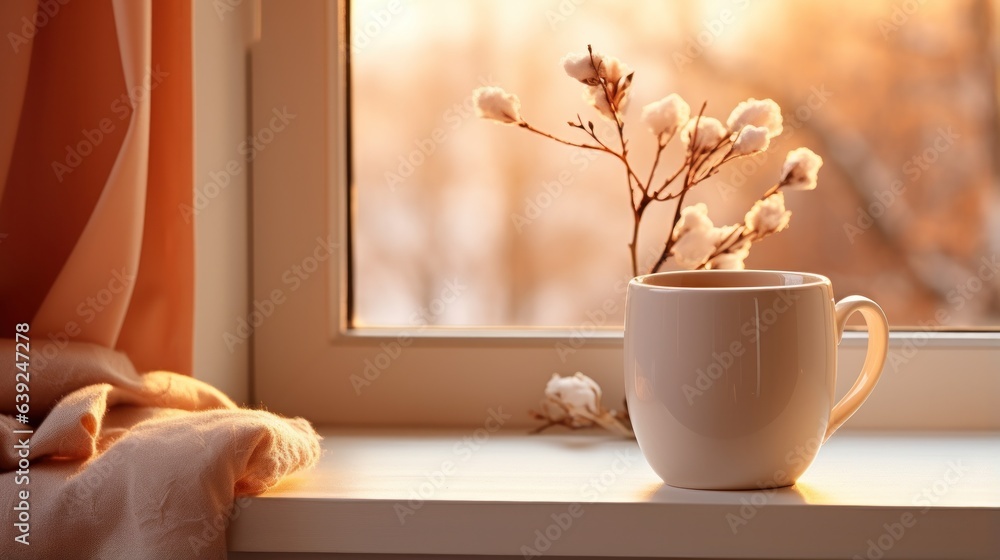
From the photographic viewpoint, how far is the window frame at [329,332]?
1004 millimetres

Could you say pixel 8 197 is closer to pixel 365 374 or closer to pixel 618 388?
pixel 365 374

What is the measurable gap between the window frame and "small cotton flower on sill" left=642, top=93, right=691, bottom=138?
26cm

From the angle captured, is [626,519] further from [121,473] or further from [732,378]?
[121,473]

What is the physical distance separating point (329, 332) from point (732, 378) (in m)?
0.49

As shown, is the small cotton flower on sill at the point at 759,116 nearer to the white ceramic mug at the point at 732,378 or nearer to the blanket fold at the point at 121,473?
the white ceramic mug at the point at 732,378

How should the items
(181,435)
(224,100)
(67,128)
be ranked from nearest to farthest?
(181,435) < (67,128) < (224,100)

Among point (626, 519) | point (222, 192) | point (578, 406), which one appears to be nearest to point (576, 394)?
point (578, 406)

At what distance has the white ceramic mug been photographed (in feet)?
2.27

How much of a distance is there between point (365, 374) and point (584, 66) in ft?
1.38

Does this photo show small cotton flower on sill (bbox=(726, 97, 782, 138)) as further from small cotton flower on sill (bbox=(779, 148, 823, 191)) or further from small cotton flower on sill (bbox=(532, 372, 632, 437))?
small cotton flower on sill (bbox=(532, 372, 632, 437))

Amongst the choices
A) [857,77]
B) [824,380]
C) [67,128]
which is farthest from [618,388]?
[67,128]

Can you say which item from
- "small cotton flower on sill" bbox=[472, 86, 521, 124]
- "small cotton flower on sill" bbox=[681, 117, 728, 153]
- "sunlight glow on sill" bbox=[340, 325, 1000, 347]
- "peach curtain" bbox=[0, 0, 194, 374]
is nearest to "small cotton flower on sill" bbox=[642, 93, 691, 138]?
"small cotton flower on sill" bbox=[681, 117, 728, 153]

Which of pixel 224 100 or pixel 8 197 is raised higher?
pixel 224 100

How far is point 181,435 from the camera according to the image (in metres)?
0.69
